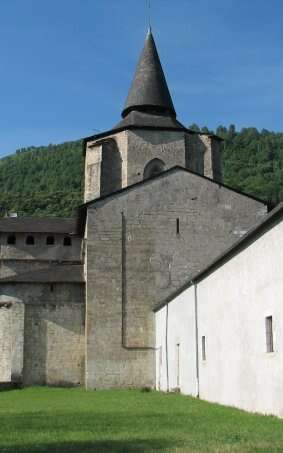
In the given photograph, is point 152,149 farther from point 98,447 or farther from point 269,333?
point 98,447

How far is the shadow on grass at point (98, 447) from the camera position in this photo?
800 cm

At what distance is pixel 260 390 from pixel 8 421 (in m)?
5.00

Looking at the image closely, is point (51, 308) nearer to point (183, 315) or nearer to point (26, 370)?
point (26, 370)

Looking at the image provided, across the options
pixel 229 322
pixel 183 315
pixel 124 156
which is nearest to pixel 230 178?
pixel 124 156

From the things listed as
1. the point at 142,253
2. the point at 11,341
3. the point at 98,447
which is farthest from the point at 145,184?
the point at 98,447

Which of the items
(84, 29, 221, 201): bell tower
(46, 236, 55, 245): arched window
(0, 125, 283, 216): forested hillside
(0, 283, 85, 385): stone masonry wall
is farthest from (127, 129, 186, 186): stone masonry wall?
(0, 125, 283, 216): forested hillside

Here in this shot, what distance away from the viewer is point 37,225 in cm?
3775

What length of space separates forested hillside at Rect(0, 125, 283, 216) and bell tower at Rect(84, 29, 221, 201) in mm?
36967

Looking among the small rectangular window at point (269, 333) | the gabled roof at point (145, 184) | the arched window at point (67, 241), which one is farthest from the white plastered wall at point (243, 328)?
the arched window at point (67, 241)

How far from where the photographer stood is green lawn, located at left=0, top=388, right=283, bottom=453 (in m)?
8.29

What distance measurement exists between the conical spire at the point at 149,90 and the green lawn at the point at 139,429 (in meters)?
20.4

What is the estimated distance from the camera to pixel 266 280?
1252 cm

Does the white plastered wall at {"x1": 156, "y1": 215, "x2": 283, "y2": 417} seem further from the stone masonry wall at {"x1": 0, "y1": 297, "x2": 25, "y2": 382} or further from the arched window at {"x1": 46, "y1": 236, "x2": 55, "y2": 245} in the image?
the arched window at {"x1": 46, "y1": 236, "x2": 55, "y2": 245}

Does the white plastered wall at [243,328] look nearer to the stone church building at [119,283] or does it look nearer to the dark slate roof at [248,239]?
the dark slate roof at [248,239]
